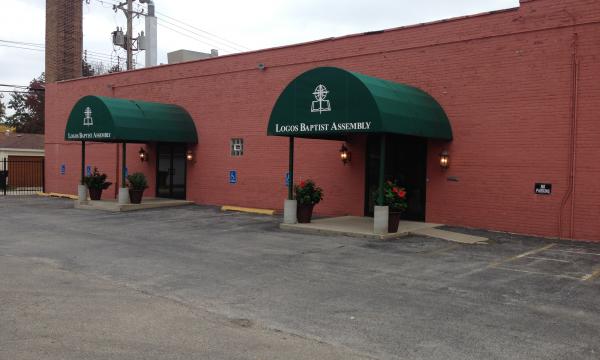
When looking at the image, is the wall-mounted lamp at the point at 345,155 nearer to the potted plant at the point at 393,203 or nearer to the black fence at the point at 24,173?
the potted plant at the point at 393,203

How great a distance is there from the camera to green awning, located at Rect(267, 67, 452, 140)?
42.0 ft

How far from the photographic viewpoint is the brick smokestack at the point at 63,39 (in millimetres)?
32406

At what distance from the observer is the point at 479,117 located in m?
14.6

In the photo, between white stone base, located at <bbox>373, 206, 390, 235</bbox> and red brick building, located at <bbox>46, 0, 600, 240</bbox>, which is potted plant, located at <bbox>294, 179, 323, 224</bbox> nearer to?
red brick building, located at <bbox>46, 0, 600, 240</bbox>

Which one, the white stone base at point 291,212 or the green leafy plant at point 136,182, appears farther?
the green leafy plant at point 136,182

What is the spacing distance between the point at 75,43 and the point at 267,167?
2104 cm

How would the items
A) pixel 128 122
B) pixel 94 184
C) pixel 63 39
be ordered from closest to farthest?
1. pixel 128 122
2. pixel 94 184
3. pixel 63 39

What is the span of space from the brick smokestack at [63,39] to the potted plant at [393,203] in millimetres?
26316

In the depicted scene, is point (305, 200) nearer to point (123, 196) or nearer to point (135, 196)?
point (135, 196)

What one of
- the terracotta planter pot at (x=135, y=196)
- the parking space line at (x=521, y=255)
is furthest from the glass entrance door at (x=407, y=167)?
the terracotta planter pot at (x=135, y=196)

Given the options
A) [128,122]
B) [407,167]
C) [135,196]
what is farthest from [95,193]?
[407,167]

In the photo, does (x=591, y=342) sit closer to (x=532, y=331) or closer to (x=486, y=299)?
(x=532, y=331)

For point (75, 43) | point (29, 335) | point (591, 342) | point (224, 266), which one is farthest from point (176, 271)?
point (75, 43)

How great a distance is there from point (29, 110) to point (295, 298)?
7116cm
